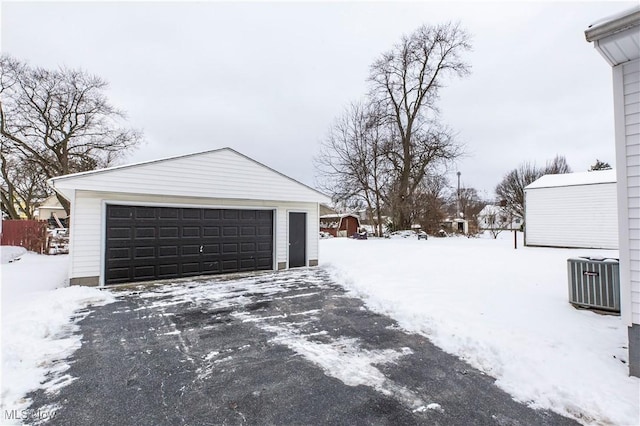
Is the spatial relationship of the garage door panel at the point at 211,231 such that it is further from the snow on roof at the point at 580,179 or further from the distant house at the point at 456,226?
the distant house at the point at 456,226

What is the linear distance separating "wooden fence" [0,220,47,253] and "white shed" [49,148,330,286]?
9.41 meters

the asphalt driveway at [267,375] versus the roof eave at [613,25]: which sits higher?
the roof eave at [613,25]

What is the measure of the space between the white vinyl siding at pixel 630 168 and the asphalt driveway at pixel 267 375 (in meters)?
1.74

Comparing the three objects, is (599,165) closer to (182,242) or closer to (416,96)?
(416,96)

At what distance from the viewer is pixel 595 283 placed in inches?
189

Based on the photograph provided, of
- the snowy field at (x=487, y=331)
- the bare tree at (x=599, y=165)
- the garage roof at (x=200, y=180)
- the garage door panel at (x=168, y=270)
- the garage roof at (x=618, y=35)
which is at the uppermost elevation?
the bare tree at (x=599, y=165)

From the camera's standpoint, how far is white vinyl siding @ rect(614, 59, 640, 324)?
2961 mm

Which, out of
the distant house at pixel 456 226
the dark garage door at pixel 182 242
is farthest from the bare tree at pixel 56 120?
A: the distant house at pixel 456 226

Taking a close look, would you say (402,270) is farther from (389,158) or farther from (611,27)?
(389,158)

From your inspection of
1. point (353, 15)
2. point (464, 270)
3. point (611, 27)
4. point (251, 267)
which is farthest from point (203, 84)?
point (611, 27)

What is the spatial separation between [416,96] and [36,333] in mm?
25241

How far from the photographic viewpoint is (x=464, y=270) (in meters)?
8.72

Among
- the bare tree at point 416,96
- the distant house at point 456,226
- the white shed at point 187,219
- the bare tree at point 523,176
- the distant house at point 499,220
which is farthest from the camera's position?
the bare tree at point 523,176

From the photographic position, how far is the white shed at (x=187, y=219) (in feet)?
23.7
